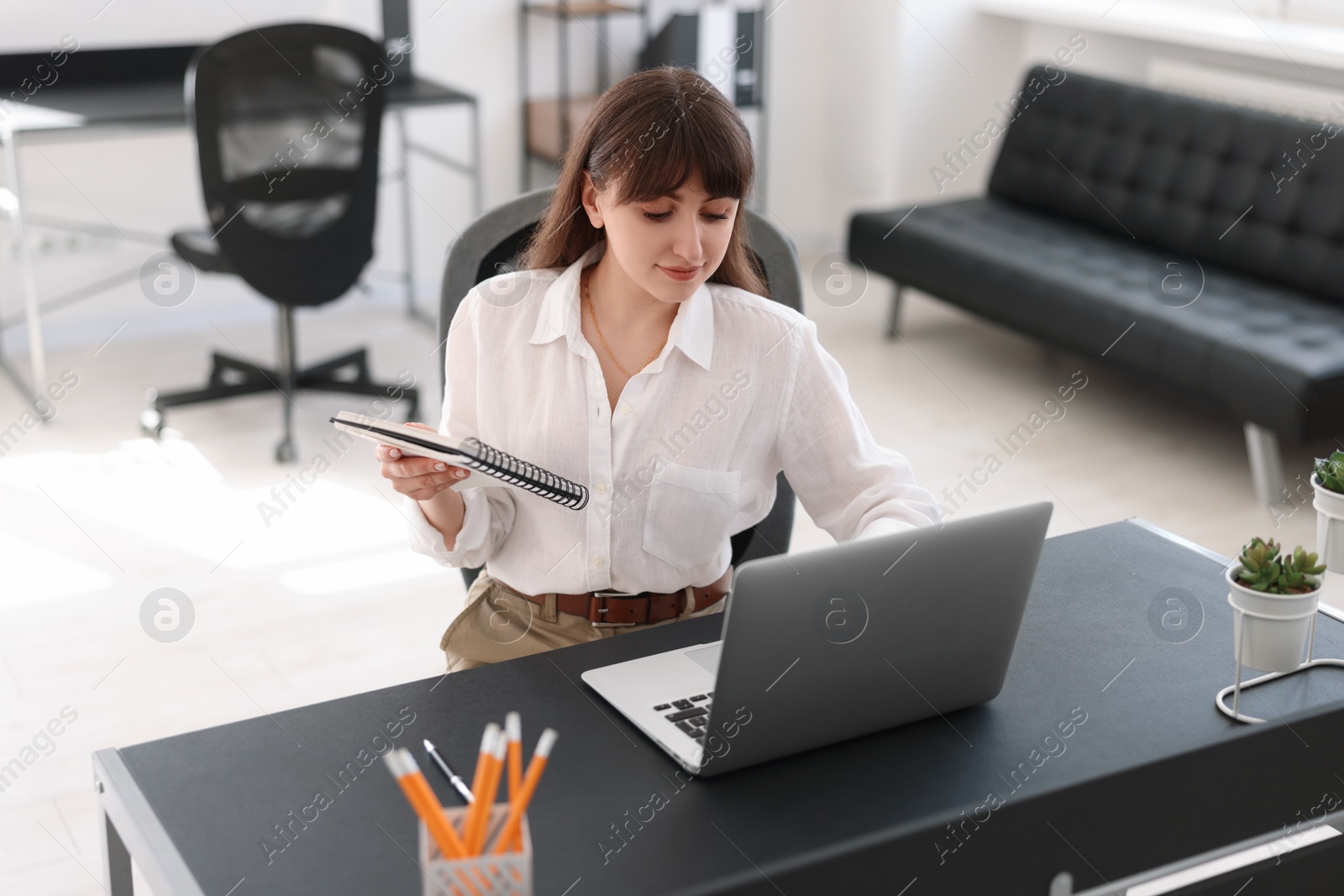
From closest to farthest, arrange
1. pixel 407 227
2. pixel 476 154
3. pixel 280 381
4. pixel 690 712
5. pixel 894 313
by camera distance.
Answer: pixel 690 712 < pixel 280 381 < pixel 476 154 < pixel 894 313 < pixel 407 227

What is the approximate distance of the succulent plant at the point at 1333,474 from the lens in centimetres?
138

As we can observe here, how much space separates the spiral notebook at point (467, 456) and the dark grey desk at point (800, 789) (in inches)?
6.3

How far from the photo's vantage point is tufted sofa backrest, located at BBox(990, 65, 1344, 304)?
3590 mm

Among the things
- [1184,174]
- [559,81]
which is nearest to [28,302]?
[559,81]

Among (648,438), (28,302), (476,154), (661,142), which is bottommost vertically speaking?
(28,302)

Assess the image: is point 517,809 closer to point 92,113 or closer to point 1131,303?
point 1131,303

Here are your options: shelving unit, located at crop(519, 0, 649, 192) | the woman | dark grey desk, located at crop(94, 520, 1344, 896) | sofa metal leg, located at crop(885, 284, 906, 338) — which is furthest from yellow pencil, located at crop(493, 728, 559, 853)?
shelving unit, located at crop(519, 0, 649, 192)

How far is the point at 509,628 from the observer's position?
5.21ft

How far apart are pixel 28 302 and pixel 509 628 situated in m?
2.60

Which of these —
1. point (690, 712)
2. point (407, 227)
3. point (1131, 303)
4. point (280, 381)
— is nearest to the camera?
point (690, 712)

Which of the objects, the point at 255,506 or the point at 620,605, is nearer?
the point at 620,605

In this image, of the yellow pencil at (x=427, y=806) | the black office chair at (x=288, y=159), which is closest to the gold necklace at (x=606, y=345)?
the yellow pencil at (x=427, y=806)

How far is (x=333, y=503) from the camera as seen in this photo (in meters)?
3.26

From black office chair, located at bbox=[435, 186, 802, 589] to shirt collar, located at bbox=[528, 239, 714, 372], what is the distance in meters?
0.16
